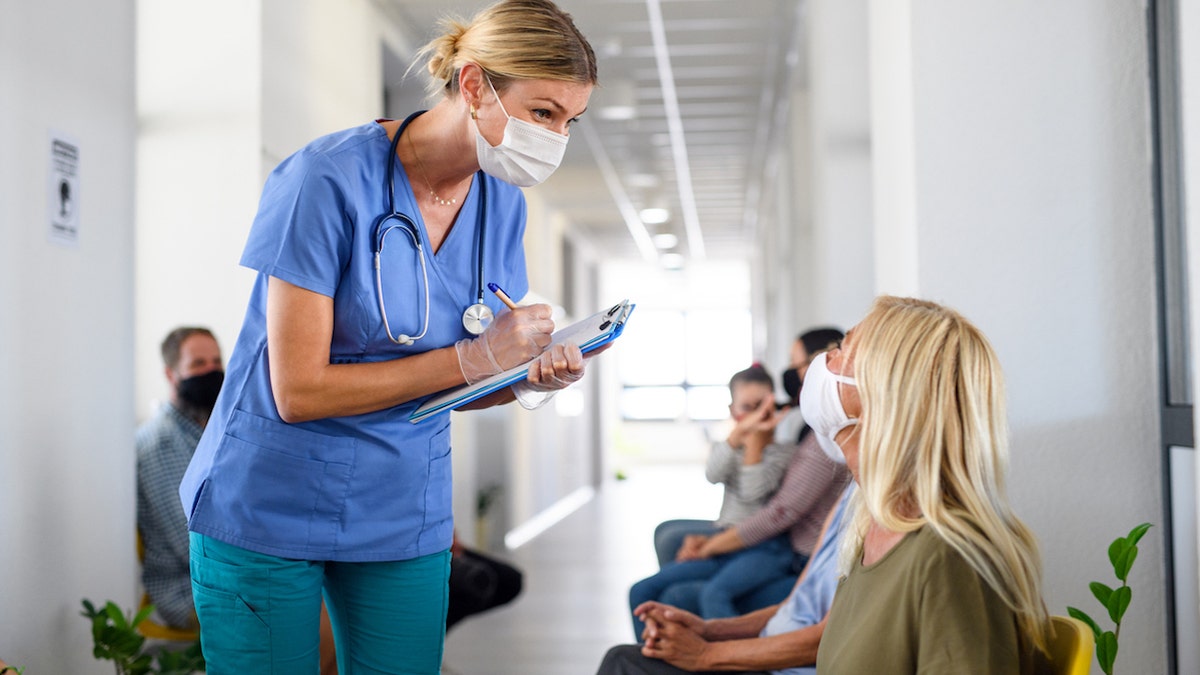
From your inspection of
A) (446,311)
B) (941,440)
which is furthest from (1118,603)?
(446,311)

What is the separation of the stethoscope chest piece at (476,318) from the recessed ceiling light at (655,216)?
9.54 meters

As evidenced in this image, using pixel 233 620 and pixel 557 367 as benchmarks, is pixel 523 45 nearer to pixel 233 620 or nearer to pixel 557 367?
pixel 557 367

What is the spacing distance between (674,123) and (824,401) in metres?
6.57

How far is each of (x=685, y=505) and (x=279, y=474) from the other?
11.3 m

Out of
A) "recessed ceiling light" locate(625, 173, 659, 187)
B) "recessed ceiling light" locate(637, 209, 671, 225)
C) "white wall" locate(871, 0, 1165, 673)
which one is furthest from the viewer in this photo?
"recessed ceiling light" locate(637, 209, 671, 225)

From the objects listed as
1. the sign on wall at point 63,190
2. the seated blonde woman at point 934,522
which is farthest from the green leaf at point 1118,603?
the sign on wall at point 63,190

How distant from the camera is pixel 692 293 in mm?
20656

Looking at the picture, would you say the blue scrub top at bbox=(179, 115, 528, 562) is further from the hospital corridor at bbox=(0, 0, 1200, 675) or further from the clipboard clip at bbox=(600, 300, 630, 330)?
Result: the clipboard clip at bbox=(600, 300, 630, 330)

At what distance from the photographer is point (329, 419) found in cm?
150

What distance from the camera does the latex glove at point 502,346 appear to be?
4.90 feet

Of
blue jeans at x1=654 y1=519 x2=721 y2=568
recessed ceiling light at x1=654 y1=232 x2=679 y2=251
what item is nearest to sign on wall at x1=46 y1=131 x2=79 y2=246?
blue jeans at x1=654 y1=519 x2=721 y2=568

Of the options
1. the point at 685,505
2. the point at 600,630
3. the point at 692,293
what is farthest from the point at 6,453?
the point at 692,293

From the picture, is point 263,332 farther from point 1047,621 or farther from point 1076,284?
point 1076,284

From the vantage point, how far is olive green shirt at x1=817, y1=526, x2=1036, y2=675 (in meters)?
1.23
